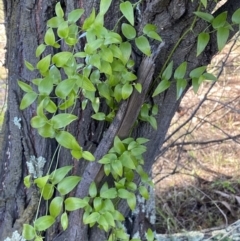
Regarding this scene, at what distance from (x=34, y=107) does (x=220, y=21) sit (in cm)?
50

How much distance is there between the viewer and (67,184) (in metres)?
1.11

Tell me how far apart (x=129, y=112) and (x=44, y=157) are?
0.92ft

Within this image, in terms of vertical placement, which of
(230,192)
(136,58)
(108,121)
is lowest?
(230,192)

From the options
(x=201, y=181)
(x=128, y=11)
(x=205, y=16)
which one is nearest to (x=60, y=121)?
(x=128, y=11)

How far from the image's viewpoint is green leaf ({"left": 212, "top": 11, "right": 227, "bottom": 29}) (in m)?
1.04

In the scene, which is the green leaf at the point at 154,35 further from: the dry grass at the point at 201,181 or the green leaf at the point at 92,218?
the dry grass at the point at 201,181

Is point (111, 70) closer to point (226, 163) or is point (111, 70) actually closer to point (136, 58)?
point (136, 58)

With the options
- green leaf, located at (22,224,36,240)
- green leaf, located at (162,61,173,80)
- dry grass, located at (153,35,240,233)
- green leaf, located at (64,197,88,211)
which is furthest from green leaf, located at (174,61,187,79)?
dry grass, located at (153,35,240,233)

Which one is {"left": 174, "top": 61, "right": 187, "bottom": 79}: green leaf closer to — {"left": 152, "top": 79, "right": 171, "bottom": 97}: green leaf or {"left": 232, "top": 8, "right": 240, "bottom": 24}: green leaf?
{"left": 152, "top": 79, "right": 171, "bottom": 97}: green leaf

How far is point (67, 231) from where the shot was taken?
129 centimetres

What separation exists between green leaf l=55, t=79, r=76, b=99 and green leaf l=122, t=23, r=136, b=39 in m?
0.15

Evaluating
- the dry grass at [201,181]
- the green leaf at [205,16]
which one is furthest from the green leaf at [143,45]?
the dry grass at [201,181]

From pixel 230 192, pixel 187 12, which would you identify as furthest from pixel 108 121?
pixel 230 192

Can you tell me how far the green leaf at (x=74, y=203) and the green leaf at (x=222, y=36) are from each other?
1.48 feet
